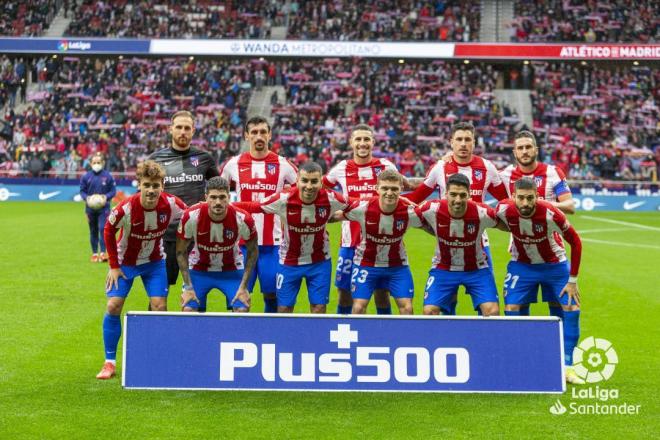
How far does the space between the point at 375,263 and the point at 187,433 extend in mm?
2554

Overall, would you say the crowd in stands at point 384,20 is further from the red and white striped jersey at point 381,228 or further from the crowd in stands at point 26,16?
the red and white striped jersey at point 381,228

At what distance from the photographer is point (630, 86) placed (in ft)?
128

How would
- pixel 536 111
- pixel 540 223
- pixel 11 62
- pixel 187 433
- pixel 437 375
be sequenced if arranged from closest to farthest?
pixel 187 433
pixel 437 375
pixel 540 223
pixel 536 111
pixel 11 62

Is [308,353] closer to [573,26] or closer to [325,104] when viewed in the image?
[325,104]

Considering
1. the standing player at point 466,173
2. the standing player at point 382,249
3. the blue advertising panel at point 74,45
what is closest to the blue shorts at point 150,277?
the standing player at point 382,249

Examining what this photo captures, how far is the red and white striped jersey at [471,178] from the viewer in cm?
846

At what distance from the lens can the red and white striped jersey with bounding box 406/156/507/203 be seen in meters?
8.46

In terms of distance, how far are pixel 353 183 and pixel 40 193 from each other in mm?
25062

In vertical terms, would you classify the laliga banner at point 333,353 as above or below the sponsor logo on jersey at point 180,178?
below

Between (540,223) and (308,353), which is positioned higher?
(540,223)

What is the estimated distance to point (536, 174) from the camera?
320 inches

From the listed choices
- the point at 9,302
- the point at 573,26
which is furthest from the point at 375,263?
the point at 573,26

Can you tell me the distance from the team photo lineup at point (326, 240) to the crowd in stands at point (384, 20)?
104 ft

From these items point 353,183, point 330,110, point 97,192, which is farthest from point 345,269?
point 330,110
